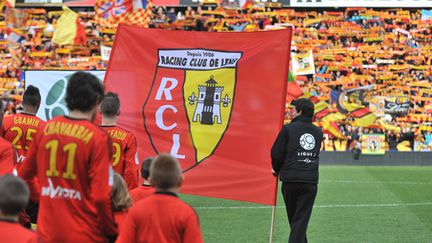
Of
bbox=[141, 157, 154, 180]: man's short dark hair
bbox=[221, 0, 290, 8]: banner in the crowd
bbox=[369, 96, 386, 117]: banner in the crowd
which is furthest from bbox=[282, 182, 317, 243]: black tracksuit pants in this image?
bbox=[221, 0, 290, 8]: banner in the crowd

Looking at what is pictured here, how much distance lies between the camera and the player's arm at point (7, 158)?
617 cm

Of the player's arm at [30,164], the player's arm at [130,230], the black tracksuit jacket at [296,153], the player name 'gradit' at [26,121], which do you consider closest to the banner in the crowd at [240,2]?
the black tracksuit jacket at [296,153]

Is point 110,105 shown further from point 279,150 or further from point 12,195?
point 12,195

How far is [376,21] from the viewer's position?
40.0 metres

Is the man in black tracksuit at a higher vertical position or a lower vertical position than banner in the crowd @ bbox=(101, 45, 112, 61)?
lower

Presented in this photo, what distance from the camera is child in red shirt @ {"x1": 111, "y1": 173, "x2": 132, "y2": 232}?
5.08 m

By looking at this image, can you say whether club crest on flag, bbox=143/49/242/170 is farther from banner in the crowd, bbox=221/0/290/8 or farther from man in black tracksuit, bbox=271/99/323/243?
banner in the crowd, bbox=221/0/290/8

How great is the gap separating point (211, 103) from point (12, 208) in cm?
503

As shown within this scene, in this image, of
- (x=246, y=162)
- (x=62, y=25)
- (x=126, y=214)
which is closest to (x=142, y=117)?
(x=246, y=162)

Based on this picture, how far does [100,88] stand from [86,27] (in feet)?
115

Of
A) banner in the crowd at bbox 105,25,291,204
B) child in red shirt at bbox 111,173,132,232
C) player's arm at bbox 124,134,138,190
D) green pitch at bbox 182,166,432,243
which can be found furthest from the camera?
green pitch at bbox 182,166,432,243

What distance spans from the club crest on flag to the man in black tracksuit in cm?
74

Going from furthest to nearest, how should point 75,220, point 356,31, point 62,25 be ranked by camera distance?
1. point 356,31
2. point 62,25
3. point 75,220

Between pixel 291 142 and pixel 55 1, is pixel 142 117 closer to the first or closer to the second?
pixel 291 142
